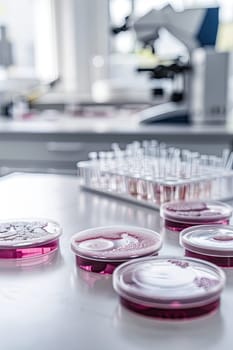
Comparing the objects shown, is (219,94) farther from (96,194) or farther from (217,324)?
(217,324)

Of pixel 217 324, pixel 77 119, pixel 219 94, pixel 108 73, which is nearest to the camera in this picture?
pixel 217 324

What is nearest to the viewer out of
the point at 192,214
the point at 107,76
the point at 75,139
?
the point at 192,214

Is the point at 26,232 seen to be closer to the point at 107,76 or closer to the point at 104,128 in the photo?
the point at 104,128

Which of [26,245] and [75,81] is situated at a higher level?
[75,81]

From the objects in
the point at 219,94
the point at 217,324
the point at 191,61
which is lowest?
the point at 217,324

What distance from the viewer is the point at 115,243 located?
65 centimetres

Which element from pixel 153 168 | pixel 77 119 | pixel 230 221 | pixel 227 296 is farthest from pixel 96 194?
pixel 77 119

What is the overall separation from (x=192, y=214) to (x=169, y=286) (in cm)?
30

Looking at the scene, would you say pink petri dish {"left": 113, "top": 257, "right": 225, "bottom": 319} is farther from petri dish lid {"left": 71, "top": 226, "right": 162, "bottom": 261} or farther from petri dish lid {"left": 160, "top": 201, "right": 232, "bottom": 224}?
petri dish lid {"left": 160, "top": 201, "right": 232, "bottom": 224}

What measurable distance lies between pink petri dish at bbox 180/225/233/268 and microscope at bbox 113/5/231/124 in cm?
157

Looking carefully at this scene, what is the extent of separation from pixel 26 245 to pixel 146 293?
0.21m

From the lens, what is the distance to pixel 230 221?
2.67 ft

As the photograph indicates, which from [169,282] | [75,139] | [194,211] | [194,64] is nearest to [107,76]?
[194,64]

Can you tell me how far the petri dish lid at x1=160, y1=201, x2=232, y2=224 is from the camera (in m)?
0.78
